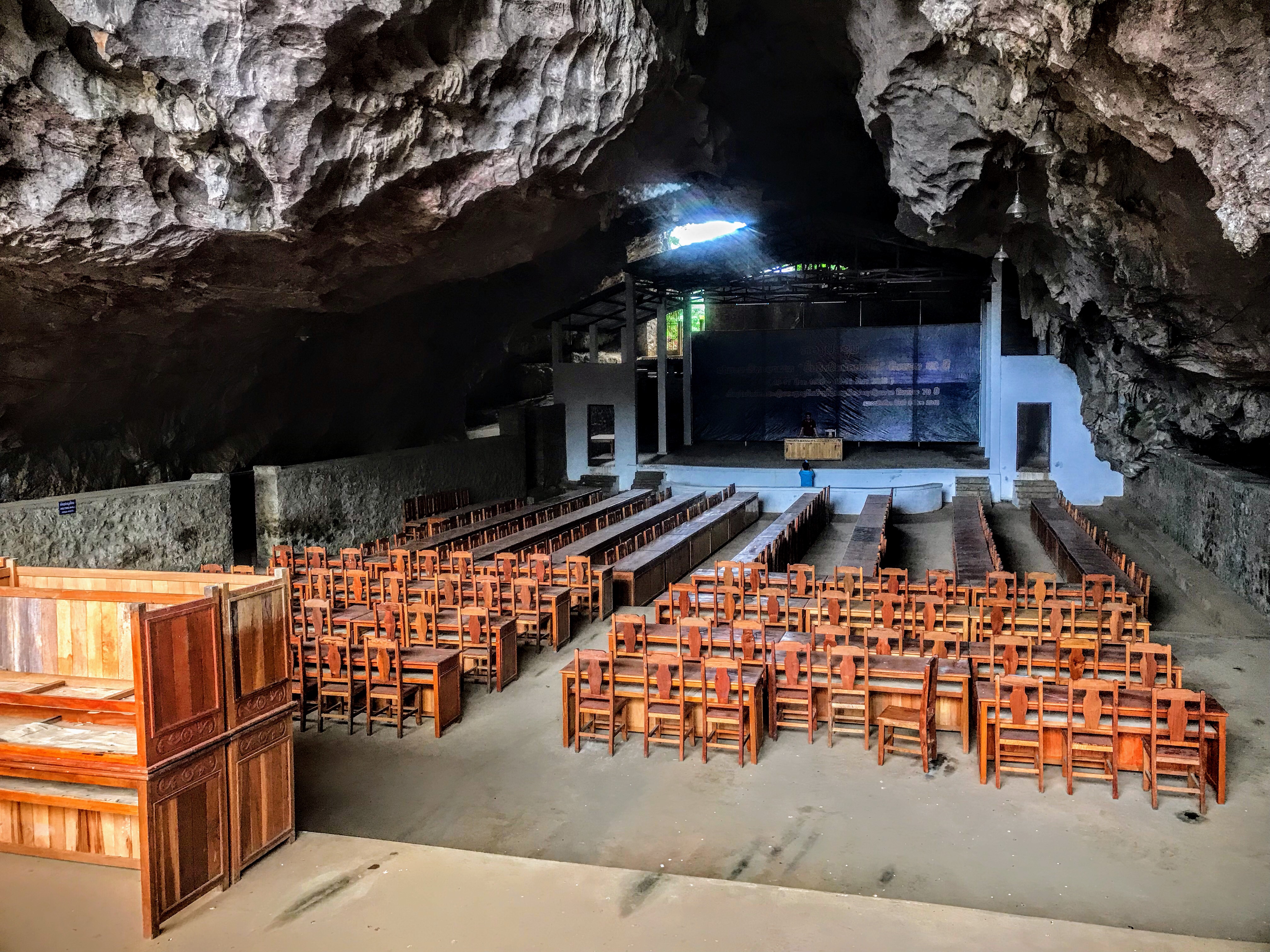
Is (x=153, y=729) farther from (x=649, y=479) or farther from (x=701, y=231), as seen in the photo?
(x=701, y=231)

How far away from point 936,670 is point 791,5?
8487 mm

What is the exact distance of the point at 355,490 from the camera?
15828 mm

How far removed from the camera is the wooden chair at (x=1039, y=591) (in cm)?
923

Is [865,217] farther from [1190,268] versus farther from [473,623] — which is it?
[473,623]

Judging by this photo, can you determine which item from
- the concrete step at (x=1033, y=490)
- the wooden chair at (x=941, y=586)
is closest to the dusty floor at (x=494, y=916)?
the wooden chair at (x=941, y=586)

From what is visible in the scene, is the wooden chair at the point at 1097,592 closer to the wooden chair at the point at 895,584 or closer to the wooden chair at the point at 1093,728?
the wooden chair at the point at 895,584

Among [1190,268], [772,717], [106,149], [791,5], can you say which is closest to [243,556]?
[106,149]

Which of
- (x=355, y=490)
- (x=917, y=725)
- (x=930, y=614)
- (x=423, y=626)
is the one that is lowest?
(x=917, y=725)

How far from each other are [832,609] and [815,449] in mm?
15334

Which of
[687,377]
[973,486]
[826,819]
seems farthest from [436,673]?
[687,377]

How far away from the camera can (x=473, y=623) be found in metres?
8.55

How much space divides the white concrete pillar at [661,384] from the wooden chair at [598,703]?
59.7 ft

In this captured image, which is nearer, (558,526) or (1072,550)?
(1072,550)

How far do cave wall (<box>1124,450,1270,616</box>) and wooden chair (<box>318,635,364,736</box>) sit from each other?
416 inches
